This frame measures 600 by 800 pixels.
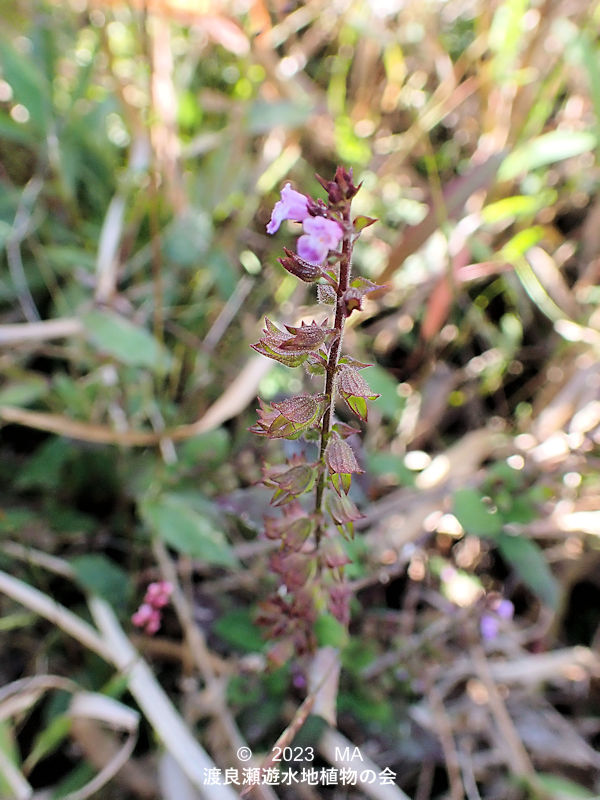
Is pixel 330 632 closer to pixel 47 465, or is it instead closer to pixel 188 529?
pixel 188 529

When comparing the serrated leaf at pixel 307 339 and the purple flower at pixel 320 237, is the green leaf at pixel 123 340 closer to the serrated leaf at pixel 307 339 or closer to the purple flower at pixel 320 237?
the serrated leaf at pixel 307 339

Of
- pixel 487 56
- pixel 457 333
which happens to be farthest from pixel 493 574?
pixel 487 56

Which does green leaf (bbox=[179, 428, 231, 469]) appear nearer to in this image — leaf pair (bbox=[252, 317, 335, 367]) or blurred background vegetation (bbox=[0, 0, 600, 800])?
blurred background vegetation (bbox=[0, 0, 600, 800])

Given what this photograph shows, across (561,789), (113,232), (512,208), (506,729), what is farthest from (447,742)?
(113,232)

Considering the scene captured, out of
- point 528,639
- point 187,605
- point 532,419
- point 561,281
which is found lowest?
point 528,639

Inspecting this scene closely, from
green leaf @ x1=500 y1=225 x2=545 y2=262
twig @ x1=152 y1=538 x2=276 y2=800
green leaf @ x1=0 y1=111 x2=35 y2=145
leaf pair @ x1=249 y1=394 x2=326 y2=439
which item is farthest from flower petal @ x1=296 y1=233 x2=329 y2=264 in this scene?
green leaf @ x1=0 y1=111 x2=35 y2=145

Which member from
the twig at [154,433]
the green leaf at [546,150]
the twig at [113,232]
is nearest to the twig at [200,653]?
the twig at [154,433]

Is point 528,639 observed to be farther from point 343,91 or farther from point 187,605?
point 343,91
